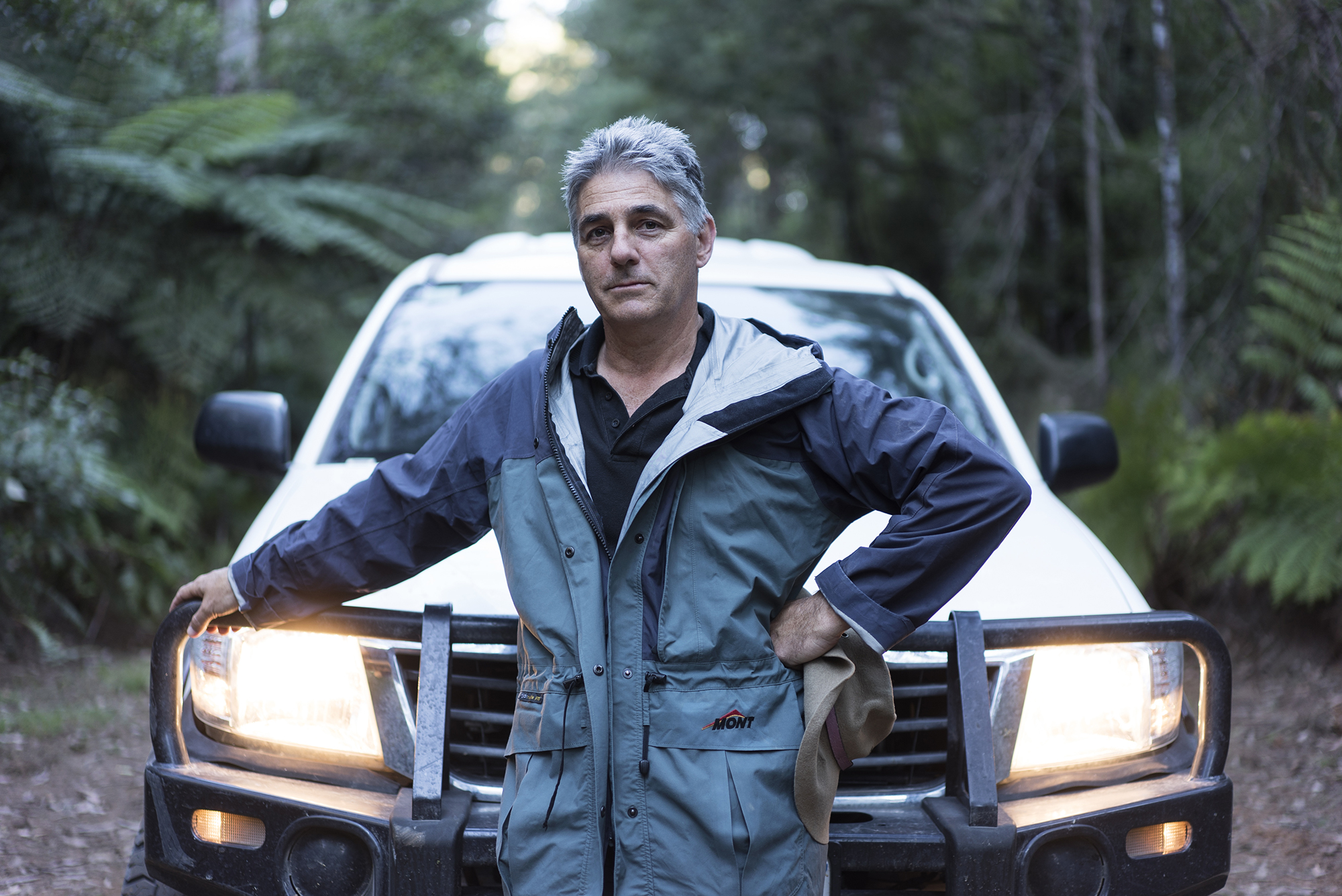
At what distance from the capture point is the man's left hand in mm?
1931

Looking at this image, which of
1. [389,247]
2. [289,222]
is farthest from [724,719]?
[389,247]

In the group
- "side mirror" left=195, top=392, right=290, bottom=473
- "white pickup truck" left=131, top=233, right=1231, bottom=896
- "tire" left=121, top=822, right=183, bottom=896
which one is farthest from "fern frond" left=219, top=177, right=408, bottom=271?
"tire" left=121, top=822, right=183, bottom=896

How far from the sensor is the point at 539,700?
1946mm

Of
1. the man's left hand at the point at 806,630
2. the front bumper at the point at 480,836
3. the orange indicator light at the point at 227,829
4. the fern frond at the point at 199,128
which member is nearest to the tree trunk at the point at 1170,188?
the front bumper at the point at 480,836

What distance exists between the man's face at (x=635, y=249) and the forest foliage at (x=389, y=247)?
3373 millimetres

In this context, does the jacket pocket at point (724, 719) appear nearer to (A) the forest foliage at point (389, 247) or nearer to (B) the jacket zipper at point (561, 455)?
(B) the jacket zipper at point (561, 455)

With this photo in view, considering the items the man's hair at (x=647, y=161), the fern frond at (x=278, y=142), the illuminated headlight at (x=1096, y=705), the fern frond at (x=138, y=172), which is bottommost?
the illuminated headlight at (x=1096, y=705)

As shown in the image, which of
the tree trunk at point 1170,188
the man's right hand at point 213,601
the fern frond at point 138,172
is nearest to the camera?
the man's right hand at point 213,601

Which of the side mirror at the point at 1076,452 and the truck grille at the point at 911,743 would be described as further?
the side mirror at the point at 1076,452

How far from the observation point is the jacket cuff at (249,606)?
2.23 meters

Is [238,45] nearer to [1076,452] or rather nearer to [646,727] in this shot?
[1076,452]

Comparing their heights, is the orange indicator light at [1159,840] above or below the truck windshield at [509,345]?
below

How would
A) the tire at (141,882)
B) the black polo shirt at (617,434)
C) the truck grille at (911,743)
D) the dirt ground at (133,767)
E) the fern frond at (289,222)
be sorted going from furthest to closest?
1. the fern frond at (289,222)
2. the dirt ground at (133,767)
3. the tire at (141,882)
4. the truck grille at (911,743)
5. the black polo shirt at (617,434)

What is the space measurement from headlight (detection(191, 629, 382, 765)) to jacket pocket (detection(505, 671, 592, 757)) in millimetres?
545
